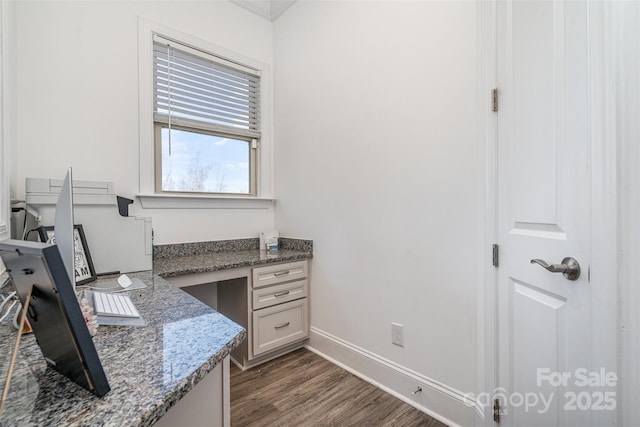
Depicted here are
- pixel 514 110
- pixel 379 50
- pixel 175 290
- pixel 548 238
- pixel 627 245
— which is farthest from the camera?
pixel 379 50

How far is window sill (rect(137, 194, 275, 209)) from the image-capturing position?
2.04 metres

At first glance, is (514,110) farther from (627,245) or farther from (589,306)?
(589,306)

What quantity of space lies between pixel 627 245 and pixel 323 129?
1859 millimetres

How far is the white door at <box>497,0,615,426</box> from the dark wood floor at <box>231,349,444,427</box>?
68cm

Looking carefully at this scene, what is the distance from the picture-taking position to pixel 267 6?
102 inches

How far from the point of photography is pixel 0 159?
1.27 m

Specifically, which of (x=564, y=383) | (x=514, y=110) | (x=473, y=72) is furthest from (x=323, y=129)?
(x=564, y=383)

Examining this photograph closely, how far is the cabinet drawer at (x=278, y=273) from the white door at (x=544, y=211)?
4.76ft

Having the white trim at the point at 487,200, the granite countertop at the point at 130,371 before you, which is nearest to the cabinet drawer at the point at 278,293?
the granite countertop at the point at 130,371

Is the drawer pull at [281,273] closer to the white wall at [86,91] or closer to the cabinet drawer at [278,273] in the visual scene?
the cabinet drawer at [278,273]

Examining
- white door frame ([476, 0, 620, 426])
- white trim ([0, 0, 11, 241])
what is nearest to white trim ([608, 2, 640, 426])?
white door frame ([476, 0, 620, 426])

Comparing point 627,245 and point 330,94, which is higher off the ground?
point 330,94

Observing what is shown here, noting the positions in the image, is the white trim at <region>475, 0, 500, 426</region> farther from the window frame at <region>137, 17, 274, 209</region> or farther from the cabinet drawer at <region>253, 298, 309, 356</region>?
the window frame at <region>137, 17, 274, 209</region>

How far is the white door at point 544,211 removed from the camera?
2.69 ft
